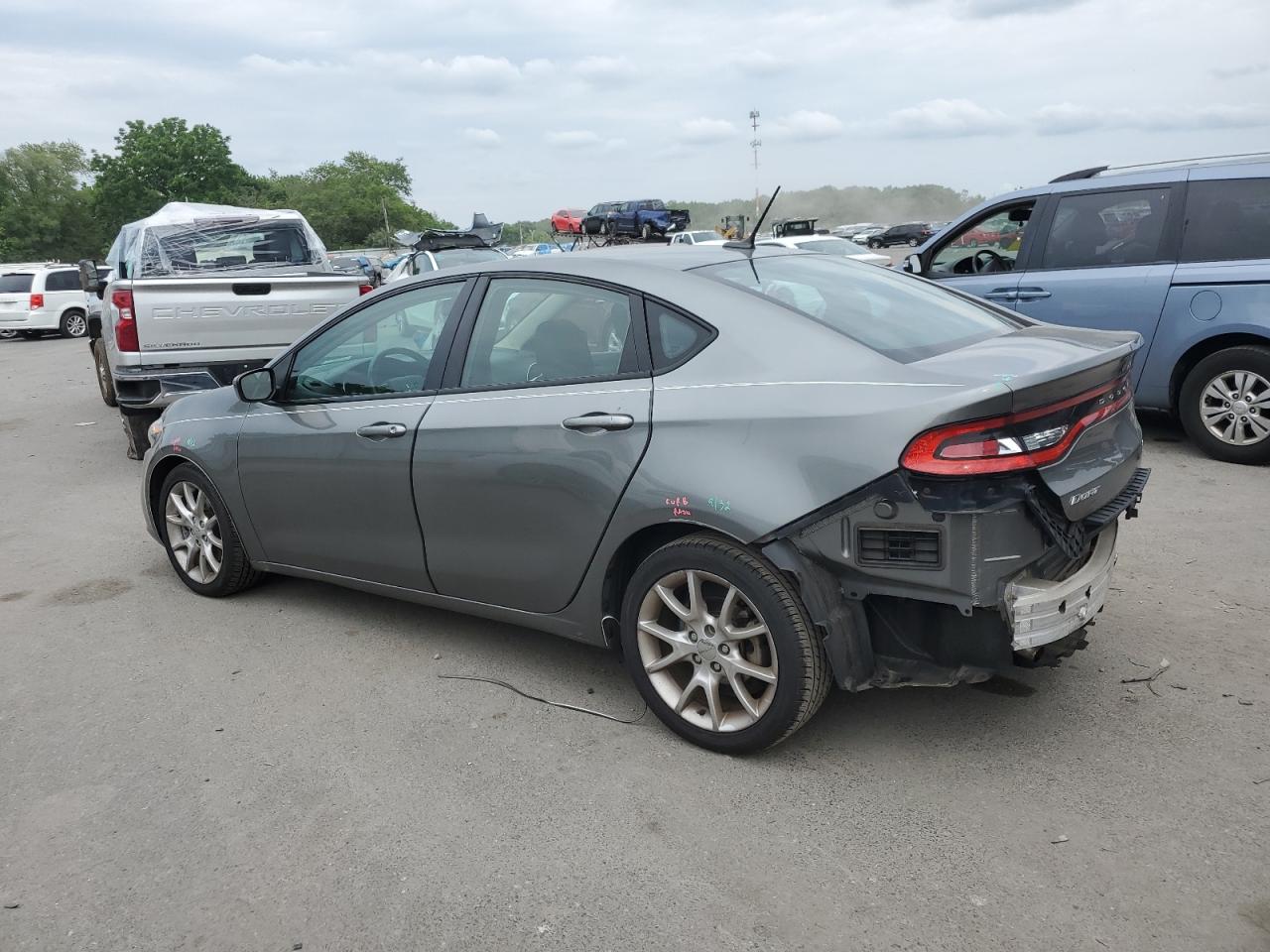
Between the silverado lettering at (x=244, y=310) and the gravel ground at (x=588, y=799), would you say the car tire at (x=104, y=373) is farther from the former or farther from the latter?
the gravel ground at (x=588, y=799)

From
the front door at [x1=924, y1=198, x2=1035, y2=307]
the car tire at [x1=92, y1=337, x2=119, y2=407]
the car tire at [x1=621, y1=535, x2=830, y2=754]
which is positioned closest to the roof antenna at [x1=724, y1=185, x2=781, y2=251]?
the car tire at [x1=621, y1=535, x2=830, y2=754]

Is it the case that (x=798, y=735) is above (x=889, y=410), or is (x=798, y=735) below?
below

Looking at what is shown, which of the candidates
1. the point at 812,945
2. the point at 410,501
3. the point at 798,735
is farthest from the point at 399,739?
the point at 812,945

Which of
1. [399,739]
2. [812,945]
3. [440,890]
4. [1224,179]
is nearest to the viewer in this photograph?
[812,945]

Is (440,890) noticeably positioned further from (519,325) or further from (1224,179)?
(1224,179)

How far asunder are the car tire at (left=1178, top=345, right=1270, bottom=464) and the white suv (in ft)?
79.3

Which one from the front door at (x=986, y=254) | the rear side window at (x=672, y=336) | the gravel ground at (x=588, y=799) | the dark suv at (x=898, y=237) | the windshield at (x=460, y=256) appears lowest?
the gravel ground at (x=588, y=799)

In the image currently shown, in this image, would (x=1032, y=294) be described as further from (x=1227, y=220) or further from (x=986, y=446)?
(x=986, y=446)

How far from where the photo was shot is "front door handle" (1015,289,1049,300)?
7473 mm

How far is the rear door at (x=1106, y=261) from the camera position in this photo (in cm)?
695

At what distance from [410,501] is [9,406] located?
1116 centimetres

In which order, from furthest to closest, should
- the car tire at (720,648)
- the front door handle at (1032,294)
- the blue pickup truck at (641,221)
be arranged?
the blue pickup truck at (641,221) < the front door handle at (1032,294) < the car tire at (720,648)

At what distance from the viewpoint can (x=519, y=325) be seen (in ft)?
12.7

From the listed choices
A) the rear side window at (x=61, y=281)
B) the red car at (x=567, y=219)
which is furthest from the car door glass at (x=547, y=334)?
the red car at (x=567, y=219)
